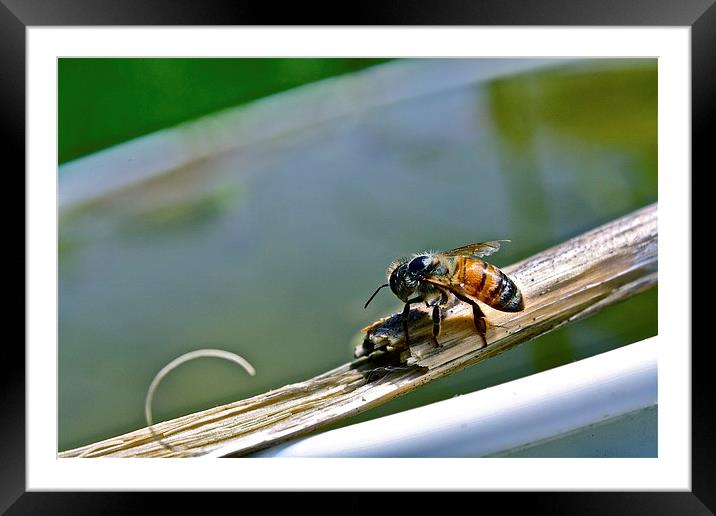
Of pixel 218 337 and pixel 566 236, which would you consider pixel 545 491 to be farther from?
pixel 218 337

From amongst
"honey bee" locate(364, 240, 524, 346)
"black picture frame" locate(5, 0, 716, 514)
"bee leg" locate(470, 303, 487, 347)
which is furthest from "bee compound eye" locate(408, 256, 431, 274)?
"black picture frame" locate(5, 0, 716, 514)

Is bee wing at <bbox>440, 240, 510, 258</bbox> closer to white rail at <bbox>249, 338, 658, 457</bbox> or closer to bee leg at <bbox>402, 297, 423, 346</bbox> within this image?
bee leg at <bbox>402, 297, 423, 346</bbox>

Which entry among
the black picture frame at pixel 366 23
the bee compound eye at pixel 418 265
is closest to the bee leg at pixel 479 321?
the bee compound eye at pixel 418 265

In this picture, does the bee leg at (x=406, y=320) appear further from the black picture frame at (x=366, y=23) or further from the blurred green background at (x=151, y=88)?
the blurred green background at (x=151, y=88)

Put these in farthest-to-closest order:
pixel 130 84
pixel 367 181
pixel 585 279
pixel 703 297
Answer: pixel 367 181
pixel 130 84
pixel 703 297
pixel 585 279

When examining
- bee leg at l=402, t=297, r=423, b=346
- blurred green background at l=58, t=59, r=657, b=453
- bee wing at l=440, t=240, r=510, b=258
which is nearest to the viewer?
bee leg at l=402, t=297, r=423, b=346

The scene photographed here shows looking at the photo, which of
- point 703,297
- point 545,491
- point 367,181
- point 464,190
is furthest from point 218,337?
point 703,297

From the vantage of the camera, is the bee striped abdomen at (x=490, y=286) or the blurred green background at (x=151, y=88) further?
the blurred green background at (x=151, y=88)
